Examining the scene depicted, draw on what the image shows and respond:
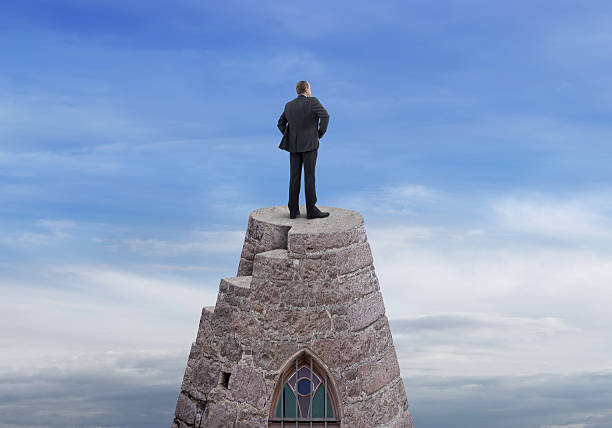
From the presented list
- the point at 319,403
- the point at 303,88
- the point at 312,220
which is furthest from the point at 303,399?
the point at 303,88

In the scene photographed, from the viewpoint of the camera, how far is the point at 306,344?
666 inches

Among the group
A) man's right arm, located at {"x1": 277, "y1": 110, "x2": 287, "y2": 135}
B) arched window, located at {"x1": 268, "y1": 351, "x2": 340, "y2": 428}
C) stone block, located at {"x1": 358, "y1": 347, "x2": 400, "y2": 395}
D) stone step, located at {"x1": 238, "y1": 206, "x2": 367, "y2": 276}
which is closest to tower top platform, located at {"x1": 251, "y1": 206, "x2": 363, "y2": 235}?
stone step, located at {"x1": 238, "y1": 206, "x2": 367, "y2": 276}

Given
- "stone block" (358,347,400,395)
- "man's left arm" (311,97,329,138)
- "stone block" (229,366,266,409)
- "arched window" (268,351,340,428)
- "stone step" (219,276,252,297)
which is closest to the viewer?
"stone block" (229,366,266,409)

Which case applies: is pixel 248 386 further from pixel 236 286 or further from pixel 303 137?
pixel 303 137

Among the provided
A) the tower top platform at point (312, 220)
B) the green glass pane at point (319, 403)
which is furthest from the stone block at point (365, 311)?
the tower top platform at point (312, 220)

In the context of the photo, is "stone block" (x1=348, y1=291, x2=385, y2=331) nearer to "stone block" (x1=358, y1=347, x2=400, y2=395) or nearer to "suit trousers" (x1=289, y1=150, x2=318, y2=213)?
"stone block" (x1=358, y1=347, x2=400, y2=395)

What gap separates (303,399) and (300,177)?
4.29m

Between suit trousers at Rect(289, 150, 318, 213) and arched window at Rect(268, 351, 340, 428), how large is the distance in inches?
123

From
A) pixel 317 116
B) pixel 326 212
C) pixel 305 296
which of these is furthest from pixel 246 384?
pixel 317 116

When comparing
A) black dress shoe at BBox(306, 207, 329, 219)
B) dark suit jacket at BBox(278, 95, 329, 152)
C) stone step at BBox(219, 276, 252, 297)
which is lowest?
stone step at BBox(219, 276, 252, 297)

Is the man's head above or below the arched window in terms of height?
above

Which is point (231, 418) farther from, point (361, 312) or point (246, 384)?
point (361, 312)

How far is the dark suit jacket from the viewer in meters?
18.0

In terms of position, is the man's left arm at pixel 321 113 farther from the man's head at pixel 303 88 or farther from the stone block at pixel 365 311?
the stone block at pixel 365 311
